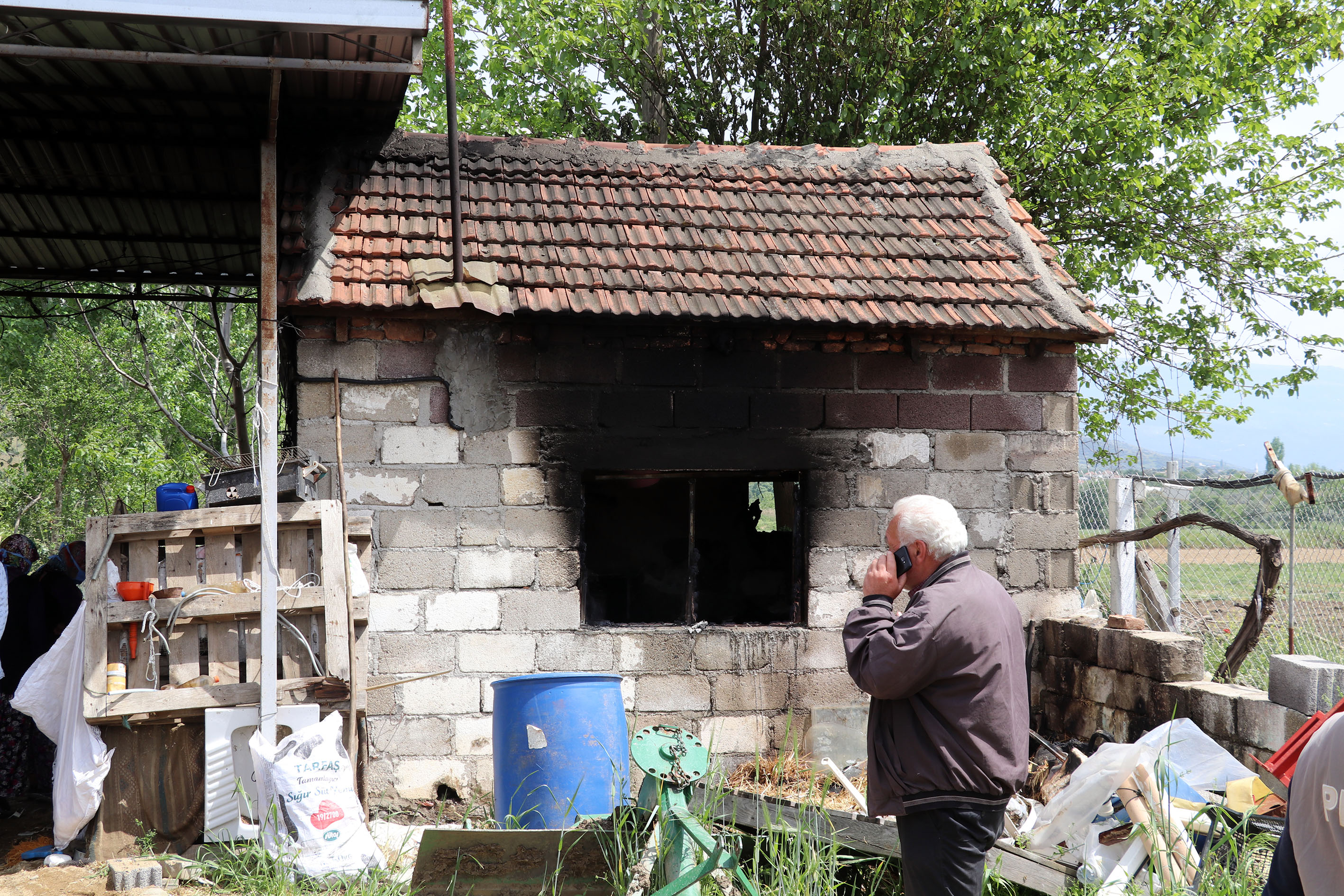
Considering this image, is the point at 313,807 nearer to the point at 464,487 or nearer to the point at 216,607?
the point at 216,607

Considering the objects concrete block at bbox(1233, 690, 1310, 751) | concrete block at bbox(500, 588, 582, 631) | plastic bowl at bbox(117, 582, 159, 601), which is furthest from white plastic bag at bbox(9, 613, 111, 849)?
concrete block at bbox(1233, 690, 1310, 751)

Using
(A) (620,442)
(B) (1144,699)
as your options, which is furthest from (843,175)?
(B) (1144,699)

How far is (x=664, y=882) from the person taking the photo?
146 inches

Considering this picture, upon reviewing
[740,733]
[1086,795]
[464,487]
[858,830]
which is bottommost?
[740,733]

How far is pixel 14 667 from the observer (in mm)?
6180

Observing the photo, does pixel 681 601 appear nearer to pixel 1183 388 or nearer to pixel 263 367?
pixel 263 367

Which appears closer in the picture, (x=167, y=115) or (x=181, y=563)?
(x=181, y=563)

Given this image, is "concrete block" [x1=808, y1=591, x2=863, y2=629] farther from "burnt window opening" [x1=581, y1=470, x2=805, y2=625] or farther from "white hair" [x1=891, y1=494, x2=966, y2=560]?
"white hair" [x1=891, y1=494, x2=966, y2=560]

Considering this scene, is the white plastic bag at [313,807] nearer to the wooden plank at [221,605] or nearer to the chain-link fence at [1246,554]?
the wooden plank at [221,605]

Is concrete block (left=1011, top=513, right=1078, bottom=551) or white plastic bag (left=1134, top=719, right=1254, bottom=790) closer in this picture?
white plastic bag (left=1134, top=719, right=1254, bottom=790)

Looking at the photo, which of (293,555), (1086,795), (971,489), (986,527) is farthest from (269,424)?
(986,527)

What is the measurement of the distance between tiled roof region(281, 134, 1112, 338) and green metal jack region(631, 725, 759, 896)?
276 centimetres

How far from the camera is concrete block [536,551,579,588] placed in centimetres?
593

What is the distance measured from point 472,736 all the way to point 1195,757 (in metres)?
3.92
